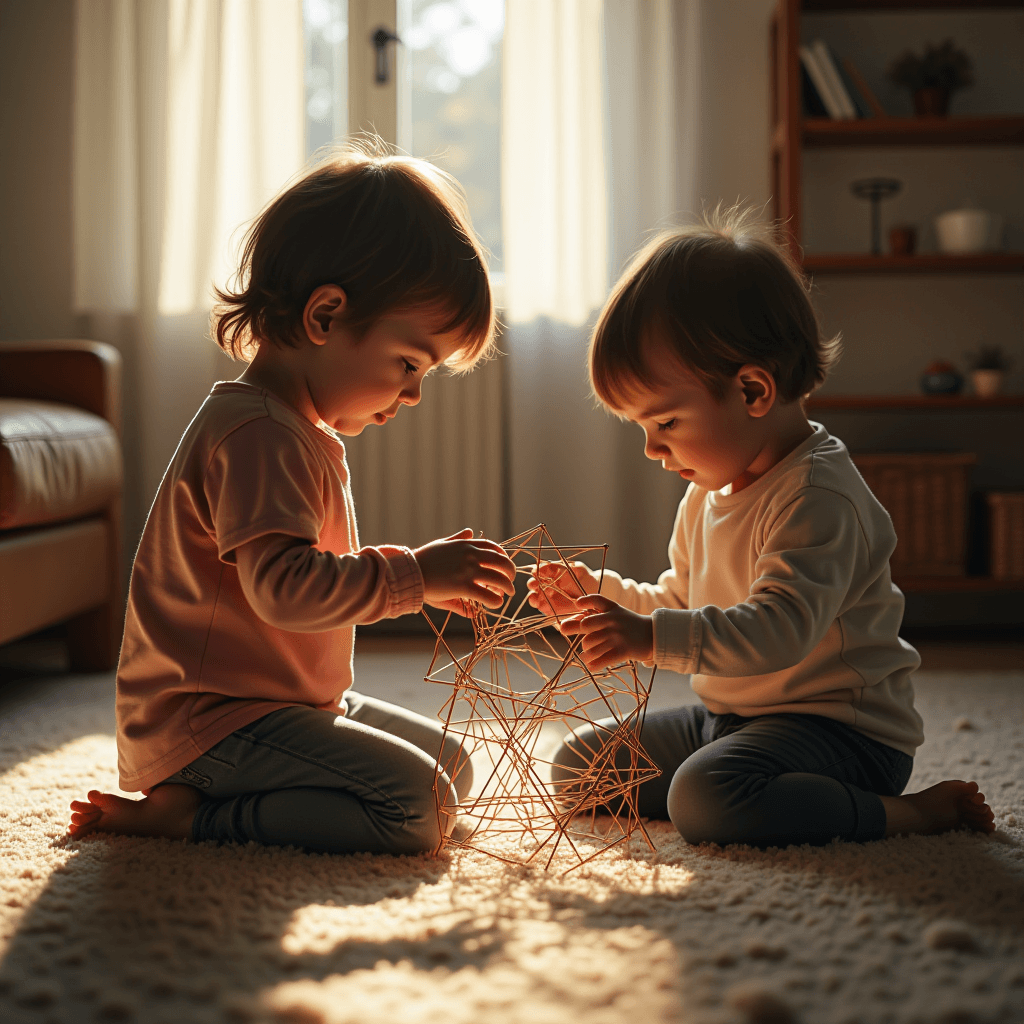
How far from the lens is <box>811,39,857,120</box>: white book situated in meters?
2.12

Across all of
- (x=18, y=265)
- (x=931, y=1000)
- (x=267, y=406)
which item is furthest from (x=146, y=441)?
(x=931, y=1000)

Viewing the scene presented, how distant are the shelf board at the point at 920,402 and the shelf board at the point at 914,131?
0.55m

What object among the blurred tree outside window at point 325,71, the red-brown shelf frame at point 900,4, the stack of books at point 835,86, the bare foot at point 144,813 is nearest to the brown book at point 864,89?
the stack of books at point 835,86

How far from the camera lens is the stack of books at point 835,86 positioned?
2131 mm

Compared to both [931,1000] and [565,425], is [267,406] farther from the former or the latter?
[565,425]

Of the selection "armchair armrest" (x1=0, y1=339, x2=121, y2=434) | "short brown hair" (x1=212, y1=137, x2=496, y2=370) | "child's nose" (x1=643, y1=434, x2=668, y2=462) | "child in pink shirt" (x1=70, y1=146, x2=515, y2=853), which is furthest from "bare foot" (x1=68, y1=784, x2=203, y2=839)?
"armchair armrest" (x1=0, y1=339, x2=121, y2=434)

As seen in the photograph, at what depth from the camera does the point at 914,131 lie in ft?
7.02

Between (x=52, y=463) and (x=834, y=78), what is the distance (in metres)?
1.69

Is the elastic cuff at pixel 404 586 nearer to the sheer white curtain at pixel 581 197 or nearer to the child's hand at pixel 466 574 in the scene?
the child's hand at pixel 466 574

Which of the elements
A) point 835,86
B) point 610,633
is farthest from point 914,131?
point 610,633

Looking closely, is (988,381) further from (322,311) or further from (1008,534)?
(322,311)

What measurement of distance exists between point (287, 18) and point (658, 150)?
876mm

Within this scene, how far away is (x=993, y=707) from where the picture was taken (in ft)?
5.11

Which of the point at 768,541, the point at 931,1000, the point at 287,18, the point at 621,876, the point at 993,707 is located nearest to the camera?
the point at 931,1000
